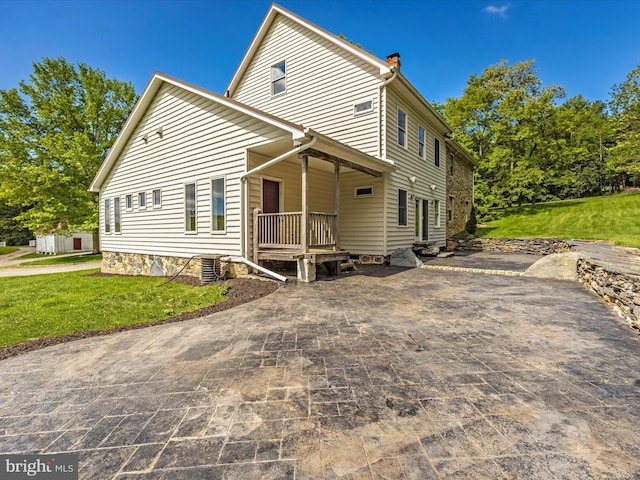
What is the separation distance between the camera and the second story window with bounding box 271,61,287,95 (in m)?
12.2

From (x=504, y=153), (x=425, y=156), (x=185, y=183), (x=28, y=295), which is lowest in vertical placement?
(x=28, y=295)

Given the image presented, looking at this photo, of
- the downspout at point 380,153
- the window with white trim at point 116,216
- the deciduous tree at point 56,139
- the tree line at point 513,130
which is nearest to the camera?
the downspout at point 380,153

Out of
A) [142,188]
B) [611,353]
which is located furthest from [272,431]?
[142,188]

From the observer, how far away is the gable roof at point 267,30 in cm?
951

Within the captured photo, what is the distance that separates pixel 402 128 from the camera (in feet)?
35.8

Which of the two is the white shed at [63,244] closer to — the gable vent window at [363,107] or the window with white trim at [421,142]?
the gable vent window at [363,107]

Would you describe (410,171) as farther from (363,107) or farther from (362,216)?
(363,107)

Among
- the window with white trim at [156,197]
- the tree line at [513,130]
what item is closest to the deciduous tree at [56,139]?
the window with white trim at [156,197]

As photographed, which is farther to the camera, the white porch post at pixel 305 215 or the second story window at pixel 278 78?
the second story window at pixel 278 78

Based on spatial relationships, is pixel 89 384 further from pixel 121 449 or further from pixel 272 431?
pixel 272 431

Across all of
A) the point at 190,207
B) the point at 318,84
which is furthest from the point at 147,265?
the point at 318,84

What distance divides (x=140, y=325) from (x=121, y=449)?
3036mm

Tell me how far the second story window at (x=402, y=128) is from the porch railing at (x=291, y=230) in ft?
16.1

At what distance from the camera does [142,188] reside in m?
11.7
